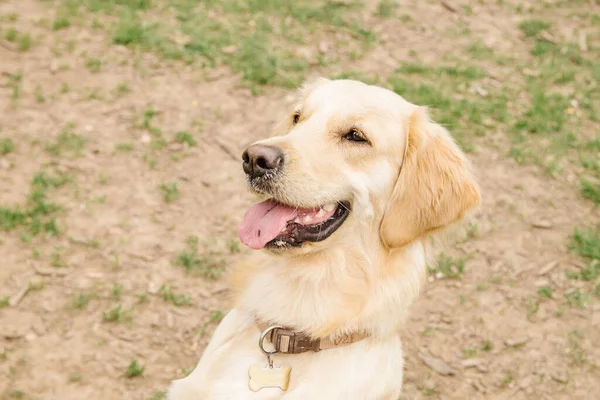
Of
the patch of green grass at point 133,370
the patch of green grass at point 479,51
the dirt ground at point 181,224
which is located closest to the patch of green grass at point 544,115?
the dirt ground at point 181,224

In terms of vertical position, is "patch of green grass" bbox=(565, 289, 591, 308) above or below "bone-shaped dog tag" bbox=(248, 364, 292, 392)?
below

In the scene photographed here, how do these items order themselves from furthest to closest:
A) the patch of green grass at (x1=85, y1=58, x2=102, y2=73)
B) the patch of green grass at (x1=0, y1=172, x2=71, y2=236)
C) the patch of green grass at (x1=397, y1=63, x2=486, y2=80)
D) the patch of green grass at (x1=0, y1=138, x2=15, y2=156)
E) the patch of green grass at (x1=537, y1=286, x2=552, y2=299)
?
the patch of green grass at (x1=397, y1=63, x2=486, y2=80) < the patch of green grass at (x1=85, y1=58, x2=102, y2=73) < the patch of green grass at (x1=0, y1=138, x2=15, y2=156) < the patch of green grass at (x1=537, y1=286, x2=552, y2=299) < the patch of green grass at (x1=0, y1=172, x2=71, y2=236)

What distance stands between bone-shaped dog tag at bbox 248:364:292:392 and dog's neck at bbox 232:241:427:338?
0.64 ft

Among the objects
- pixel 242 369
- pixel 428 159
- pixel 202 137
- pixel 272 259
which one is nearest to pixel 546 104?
pixel 202 137

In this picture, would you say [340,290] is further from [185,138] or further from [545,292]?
[185,138]

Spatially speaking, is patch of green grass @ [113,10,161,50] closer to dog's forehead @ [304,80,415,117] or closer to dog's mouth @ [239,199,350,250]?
dog's forehead @ [304,80,415,117]

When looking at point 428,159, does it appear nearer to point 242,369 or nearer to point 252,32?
point 242,369

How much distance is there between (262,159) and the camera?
2879 millimetres

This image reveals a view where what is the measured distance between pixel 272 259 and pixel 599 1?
637 centimetres

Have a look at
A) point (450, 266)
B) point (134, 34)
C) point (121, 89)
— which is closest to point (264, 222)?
point (450, 266)

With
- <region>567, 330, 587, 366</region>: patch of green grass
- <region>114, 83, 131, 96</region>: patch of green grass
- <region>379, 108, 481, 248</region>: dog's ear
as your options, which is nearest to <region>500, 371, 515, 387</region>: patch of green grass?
<region>567, 330, 587, 366</region>: patch of green grass

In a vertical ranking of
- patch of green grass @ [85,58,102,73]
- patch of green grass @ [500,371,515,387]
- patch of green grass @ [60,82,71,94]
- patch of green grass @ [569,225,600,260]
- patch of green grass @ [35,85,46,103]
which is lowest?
patch of green grass @ [500,371,515,387]

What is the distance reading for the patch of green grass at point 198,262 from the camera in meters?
4.46

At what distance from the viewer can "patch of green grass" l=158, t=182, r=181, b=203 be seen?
489 centimetres
